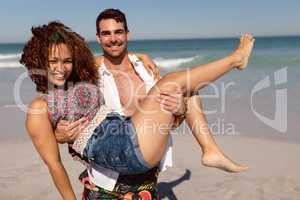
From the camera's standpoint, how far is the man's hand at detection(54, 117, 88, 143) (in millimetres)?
2883

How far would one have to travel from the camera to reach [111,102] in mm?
3303

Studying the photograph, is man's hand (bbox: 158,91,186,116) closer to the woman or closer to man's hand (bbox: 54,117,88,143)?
the woman

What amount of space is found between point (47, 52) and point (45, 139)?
567 mm

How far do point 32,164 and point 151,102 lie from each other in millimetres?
4043

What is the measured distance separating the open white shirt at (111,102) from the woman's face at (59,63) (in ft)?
1.34

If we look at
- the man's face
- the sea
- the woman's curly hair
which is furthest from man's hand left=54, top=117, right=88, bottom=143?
the sea

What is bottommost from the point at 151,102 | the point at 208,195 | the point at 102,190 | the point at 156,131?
the point at 208,195

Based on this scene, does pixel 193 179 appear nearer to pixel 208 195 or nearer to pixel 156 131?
pixel 208 195

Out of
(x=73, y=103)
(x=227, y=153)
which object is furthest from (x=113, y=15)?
(x=227, y=153)

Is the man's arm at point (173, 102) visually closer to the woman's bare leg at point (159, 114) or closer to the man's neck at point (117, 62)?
the woman's bare leg at point (159, 114)

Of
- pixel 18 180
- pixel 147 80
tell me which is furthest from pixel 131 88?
pixel 18 180

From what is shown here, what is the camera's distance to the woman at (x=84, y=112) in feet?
8.96

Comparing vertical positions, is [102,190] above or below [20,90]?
above

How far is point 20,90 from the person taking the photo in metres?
13.1
